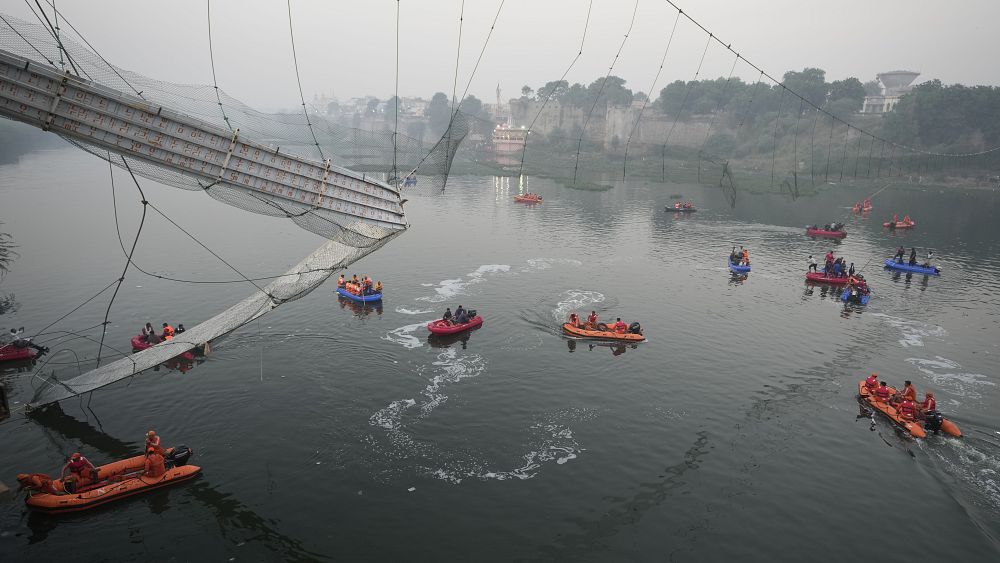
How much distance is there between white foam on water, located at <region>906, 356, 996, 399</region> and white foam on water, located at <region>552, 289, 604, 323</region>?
77.0ft

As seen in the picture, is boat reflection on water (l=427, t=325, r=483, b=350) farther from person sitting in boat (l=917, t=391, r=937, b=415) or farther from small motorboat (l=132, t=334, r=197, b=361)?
person sitting in boat (l=917, t=391, r=937, b=415)

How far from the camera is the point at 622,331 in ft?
135

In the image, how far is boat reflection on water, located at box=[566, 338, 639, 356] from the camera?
39625mm

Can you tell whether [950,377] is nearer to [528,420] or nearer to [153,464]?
[528,420]

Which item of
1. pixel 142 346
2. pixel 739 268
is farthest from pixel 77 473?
pixel 739 268

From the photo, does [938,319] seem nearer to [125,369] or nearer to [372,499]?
[372,499]

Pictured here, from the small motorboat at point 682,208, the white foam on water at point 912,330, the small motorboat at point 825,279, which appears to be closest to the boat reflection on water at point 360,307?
the white foam on water at point 912,330

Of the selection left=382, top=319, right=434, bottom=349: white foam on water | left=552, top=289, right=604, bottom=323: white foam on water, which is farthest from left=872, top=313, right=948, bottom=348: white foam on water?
left=382, top=319, right=434, bottom=349: white foam on water

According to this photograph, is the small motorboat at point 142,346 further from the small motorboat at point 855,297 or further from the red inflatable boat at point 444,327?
the small motorboat at point 855,297

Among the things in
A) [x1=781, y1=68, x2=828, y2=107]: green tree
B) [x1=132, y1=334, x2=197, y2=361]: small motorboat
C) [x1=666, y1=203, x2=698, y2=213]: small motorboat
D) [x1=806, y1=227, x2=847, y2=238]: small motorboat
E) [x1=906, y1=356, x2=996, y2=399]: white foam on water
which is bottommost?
[x1=132, y1=334, x2=197, y2=361]: small motorboat

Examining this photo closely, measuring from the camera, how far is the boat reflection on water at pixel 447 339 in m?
39.6

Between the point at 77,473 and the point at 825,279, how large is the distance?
61.4 m

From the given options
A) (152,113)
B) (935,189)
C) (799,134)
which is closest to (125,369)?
(152,113)

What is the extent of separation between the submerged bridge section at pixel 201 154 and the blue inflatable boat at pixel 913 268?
61690mm
